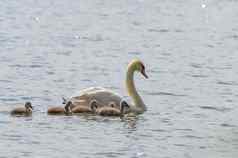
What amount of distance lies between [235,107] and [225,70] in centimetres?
374

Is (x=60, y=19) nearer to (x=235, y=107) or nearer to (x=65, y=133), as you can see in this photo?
(x=235, y=107)

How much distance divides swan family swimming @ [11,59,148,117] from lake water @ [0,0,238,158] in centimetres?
16

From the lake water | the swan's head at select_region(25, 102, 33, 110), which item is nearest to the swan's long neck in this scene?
the lake water

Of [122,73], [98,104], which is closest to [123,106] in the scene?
[98,104]

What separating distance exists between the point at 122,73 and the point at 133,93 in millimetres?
2742

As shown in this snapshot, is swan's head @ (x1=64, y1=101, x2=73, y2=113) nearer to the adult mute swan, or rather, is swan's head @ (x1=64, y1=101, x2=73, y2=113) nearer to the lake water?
the lake water

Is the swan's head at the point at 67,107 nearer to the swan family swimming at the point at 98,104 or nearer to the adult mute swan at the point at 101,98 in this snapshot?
the swan family swimming at the point at 98,104

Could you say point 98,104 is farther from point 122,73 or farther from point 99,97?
point 122,73

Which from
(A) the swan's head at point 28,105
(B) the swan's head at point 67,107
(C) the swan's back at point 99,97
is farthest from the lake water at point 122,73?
(C) the swan's back at point 99,97

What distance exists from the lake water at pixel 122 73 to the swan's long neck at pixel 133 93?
19 centimetres

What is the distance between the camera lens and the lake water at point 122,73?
1570cm

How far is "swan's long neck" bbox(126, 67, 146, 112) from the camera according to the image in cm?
1828

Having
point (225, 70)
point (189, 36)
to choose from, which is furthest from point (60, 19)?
point (225, 70)

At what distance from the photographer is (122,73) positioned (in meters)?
21.5
